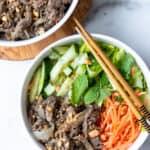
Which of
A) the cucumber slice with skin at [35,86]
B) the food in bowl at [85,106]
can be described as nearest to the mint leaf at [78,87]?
the food in bowl at [85,106]

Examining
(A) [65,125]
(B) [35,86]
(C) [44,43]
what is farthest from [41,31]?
(A) [65,125]

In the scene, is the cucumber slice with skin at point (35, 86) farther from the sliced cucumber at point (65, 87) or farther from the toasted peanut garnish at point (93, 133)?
the toasted peanut garnish at point (93, 133)

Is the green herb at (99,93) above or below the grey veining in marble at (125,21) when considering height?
below

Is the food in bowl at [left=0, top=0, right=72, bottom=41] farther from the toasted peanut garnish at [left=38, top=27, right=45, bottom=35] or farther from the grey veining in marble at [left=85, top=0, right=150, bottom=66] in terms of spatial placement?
the grey veining in marble at [left=85, top=0, right=150, bottom=66]

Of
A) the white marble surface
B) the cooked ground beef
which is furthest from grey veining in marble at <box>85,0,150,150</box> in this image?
the cooked ground beef

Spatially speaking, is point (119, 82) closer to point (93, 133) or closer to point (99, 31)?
point (93, 133)
